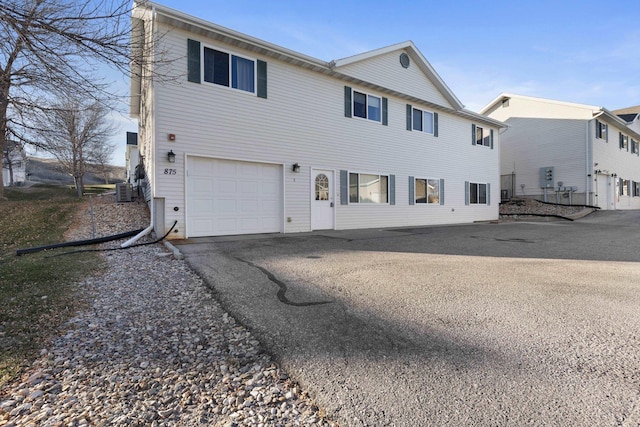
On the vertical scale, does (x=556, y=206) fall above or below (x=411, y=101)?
below

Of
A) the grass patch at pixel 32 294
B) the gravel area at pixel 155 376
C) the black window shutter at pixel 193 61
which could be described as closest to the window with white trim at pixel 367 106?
the black window shutter at pixel 193 61

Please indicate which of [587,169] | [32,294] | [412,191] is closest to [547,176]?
[587,169]

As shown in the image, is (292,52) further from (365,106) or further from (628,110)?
(628,110)

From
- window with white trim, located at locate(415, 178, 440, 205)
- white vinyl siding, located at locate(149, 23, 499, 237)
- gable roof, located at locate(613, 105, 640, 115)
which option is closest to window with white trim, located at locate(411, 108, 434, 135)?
white vinyl siding, located at locate(149, 23, 499, 237)

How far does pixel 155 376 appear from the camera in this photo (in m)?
2.07

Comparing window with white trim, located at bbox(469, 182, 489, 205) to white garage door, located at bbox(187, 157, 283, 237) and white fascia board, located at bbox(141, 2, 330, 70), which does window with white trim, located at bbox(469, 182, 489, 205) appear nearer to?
white fascia board, located at bbox(141, 2, 330, 70)

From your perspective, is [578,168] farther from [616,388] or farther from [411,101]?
[616,388]

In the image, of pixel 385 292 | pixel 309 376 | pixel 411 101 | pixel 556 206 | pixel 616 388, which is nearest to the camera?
pixel 616 388

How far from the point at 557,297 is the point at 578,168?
2140cm

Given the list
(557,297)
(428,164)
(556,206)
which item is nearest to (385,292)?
(557,297)

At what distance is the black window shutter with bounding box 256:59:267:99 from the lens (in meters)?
9.23

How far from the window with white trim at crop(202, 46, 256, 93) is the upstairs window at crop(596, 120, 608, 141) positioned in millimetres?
21823

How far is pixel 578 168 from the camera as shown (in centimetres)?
1994

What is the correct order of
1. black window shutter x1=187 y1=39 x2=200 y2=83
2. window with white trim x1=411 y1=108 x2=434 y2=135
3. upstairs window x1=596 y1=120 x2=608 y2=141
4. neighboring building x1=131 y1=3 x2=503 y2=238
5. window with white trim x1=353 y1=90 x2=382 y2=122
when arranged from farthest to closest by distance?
1. upstairs window x1=596 y1=120 x2=608 y2=141
2. window with white trim x1=411 y1=108 x2=434 y2=135
3. window with white trim x1=353 y1=90 x2=382 y2=122
4. black window shutter x1=187 y1=39 x2=200 y2=83
5. neighboring building x1=131 y1=3 x2=503 y2=238
